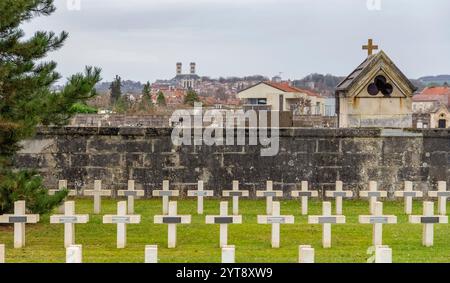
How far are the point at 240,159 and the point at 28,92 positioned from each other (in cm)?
570

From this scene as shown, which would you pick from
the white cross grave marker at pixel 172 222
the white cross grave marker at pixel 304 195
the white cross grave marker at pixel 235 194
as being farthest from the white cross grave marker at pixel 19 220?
the white cross grave marker at pixel 304 195

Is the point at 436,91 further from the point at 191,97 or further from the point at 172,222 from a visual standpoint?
the point at 172,222

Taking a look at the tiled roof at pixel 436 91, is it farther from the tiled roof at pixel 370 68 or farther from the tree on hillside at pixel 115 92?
the tiled roof at pixel 370 68

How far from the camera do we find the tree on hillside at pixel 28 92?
11.0 meters

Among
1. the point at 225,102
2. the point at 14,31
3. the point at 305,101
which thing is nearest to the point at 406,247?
the point at 14,31

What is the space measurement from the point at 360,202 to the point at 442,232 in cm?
435

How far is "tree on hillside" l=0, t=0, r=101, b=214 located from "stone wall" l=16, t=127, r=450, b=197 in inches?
172

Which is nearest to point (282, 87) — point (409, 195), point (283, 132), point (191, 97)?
point (191, 97)

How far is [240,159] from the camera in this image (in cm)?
1623

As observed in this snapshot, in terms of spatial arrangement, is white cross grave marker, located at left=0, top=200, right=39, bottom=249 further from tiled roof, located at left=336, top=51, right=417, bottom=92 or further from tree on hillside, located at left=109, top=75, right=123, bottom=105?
tree on hillside, located at left=109, top=75, right=123, bottom=105

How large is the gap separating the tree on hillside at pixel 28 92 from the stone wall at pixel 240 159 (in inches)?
172

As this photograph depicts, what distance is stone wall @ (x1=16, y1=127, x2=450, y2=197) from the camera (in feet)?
53.1

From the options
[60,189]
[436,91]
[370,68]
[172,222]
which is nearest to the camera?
[172,222]

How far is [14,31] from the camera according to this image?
11.3m
